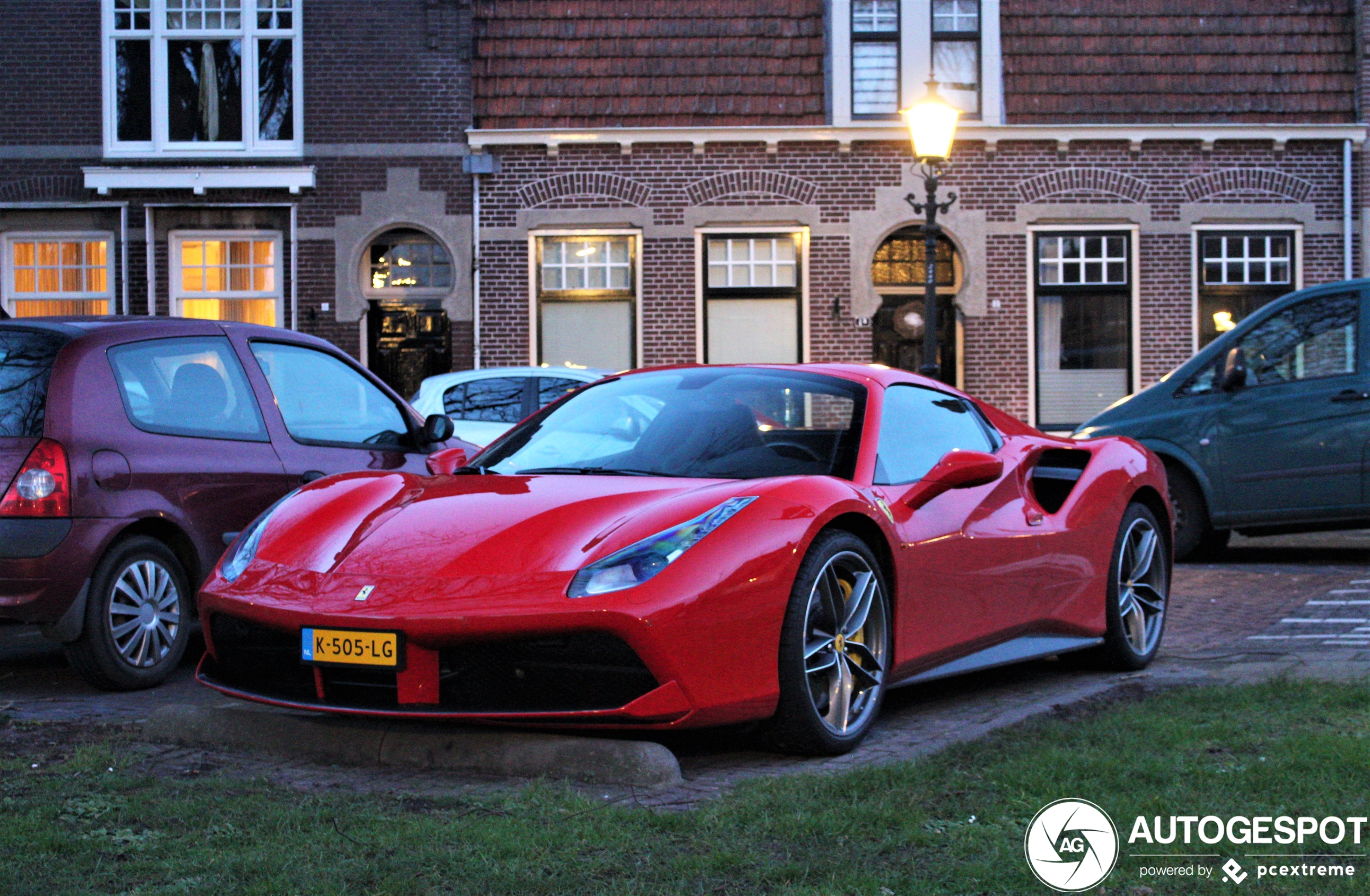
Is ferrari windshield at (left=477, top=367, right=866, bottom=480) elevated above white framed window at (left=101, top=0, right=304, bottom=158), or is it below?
below

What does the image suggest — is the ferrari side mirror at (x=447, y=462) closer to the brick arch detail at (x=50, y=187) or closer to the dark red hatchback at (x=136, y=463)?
the dark red hatchback at (x=136, y=463)

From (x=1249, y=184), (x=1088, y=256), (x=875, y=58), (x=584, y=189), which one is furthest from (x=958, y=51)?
(x=584, y=189)

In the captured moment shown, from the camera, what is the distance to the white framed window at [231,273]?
60.9ft

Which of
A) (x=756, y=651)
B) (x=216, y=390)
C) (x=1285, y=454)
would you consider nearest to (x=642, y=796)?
(x=756, y=651)

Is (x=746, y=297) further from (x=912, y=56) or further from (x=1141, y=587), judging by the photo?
(x=1141, y=587)

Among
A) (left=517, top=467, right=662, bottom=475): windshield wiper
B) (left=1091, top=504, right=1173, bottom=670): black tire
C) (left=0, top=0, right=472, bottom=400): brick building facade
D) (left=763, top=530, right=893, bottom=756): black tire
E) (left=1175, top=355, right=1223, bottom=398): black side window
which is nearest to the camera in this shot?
(left=763, top=530, right=893, bottom=756): black tire

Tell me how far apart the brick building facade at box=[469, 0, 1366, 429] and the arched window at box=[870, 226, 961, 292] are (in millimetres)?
32

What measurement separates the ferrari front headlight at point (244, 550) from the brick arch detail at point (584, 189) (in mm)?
14014

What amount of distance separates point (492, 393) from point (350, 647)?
818cm

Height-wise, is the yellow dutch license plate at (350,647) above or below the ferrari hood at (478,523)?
below

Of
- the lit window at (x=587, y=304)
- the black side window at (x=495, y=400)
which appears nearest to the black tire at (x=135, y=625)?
the black side window at (x=495, y=400)

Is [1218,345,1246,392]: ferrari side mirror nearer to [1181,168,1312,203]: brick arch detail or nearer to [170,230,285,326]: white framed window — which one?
[1181,168,1312,203]: brick arch detail

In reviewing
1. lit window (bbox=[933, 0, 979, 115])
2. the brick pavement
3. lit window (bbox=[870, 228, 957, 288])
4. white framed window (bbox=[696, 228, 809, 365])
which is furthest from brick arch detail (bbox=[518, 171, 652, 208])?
the brick pavement

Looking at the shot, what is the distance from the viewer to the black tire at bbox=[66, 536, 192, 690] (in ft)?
18.8
